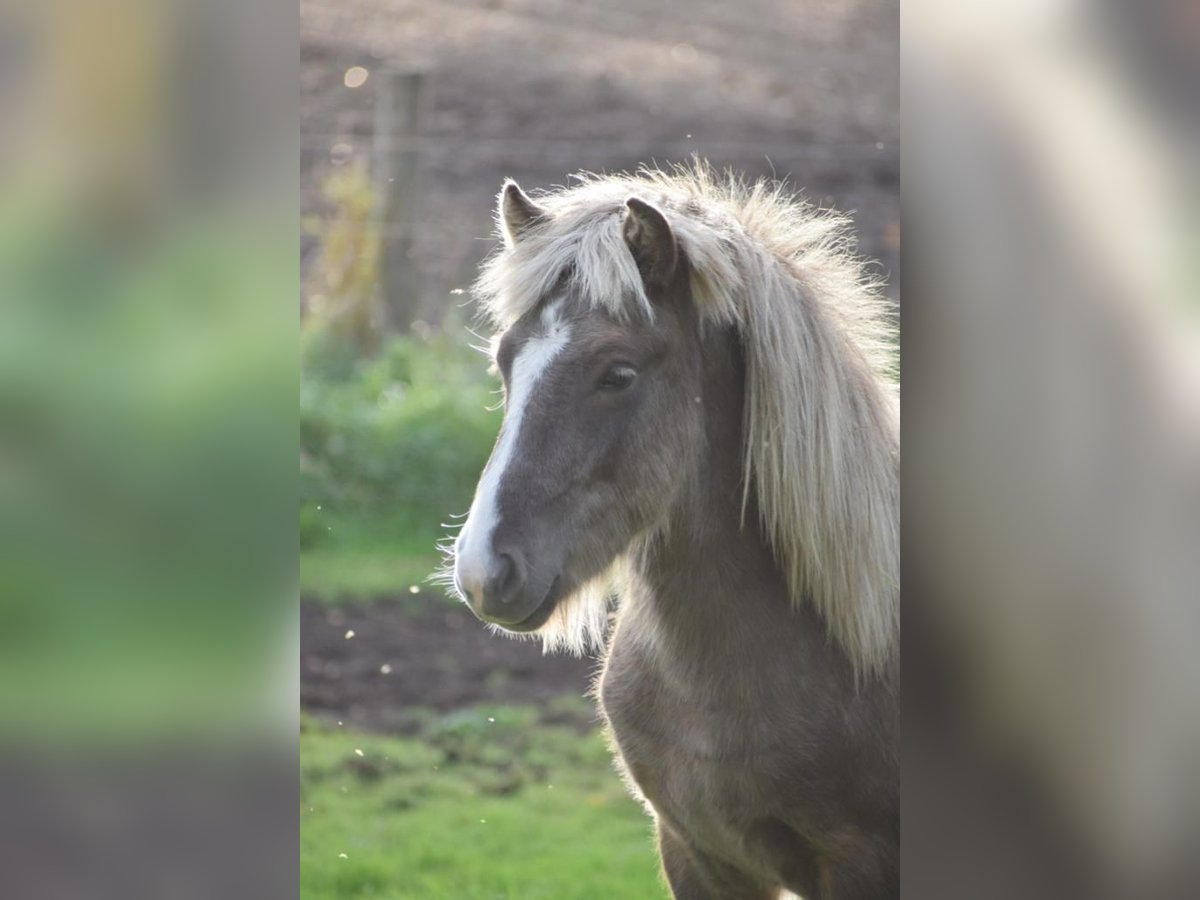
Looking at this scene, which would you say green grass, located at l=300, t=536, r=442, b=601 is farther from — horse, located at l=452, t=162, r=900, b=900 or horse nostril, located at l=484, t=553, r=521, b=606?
horse nostril, located at l=484, t=553, r=521, b=606

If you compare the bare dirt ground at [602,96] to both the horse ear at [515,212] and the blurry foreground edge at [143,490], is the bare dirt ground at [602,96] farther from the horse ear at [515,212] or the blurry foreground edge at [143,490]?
the blurry foreground edge at [143,490]

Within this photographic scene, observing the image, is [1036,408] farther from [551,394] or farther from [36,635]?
[551,394]

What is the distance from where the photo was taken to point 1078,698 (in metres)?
0.79

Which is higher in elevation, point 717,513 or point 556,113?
point 556,113

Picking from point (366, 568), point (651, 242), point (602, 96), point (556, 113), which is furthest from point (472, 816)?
point (602, 96)

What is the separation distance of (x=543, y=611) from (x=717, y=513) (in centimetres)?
32

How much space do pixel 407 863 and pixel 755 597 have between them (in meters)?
1.60

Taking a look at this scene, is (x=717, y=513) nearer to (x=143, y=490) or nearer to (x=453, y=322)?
(x=143, y=490)

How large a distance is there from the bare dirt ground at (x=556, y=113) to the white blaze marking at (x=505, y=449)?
2444 mm

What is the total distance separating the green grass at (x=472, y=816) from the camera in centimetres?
296

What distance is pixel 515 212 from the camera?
6.51 ft

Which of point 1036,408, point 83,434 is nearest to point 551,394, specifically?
point 83,434

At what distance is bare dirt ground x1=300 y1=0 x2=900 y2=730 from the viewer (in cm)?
428

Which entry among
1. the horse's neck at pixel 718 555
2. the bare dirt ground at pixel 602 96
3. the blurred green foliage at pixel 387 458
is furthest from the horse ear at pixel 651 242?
the bare dirt ground at pixel 602 96
